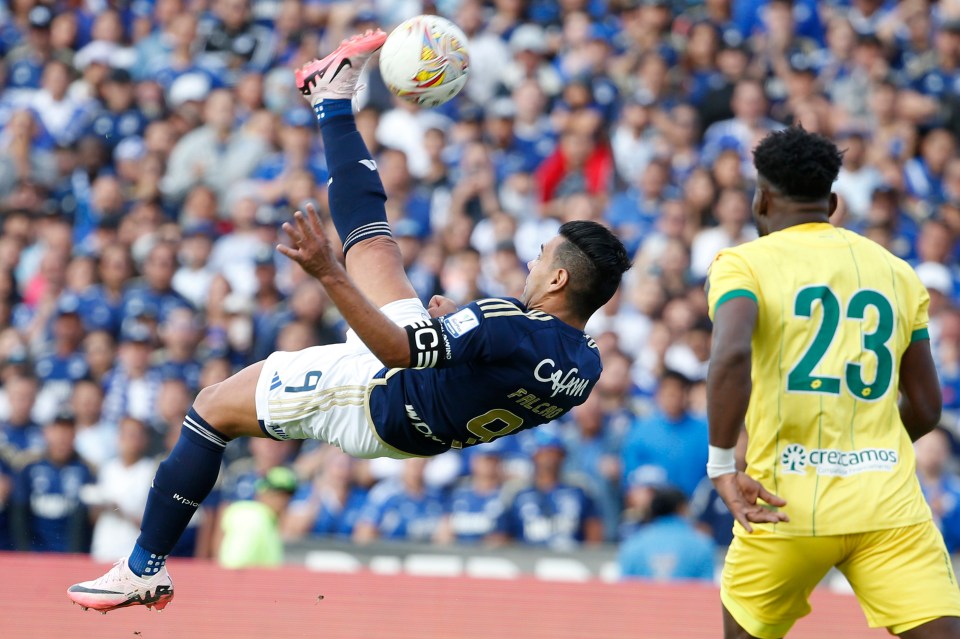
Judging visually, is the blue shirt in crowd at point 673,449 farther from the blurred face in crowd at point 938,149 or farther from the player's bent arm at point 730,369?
the player's bent arm at point 730,369

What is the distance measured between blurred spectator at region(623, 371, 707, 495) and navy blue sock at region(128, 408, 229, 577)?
173 inches

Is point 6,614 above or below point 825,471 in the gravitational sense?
below

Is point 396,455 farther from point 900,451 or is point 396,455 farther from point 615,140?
point 615,140

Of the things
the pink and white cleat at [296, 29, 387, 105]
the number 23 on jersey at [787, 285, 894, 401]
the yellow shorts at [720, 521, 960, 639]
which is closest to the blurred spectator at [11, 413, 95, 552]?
the pink and white cleat at [296, 29, 387, 105]

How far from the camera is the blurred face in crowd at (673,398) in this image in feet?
30.5

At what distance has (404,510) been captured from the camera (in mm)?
9484

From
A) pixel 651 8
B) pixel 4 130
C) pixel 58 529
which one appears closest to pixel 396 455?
pixel 58 529

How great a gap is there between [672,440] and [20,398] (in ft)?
17.1

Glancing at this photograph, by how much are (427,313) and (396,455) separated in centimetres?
59

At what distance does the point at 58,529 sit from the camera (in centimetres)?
981

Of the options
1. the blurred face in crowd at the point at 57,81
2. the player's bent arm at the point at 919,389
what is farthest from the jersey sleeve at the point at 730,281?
the blurred face in crowd at the point at 57,81

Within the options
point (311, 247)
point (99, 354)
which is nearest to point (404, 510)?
point (99, 354)

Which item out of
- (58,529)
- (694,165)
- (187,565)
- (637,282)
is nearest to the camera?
(187,565)

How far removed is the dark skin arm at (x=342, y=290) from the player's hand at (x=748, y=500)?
1.18 m
